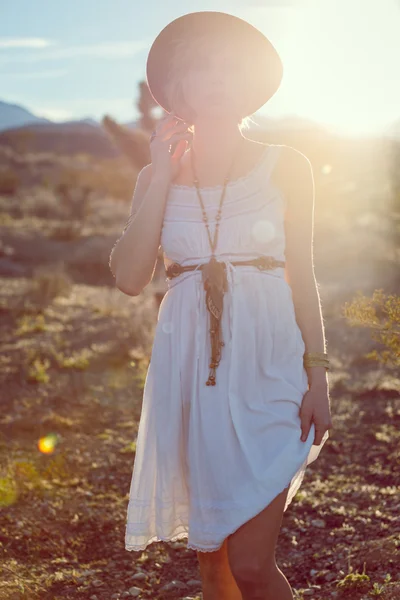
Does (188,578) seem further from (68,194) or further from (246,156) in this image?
(68,194)

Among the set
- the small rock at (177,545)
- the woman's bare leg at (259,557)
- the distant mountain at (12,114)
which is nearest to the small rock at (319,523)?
the small rock at (177,545)

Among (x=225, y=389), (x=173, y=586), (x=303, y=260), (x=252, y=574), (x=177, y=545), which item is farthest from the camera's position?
(x=177, y=545)

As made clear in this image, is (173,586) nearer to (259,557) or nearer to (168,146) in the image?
(259,557)

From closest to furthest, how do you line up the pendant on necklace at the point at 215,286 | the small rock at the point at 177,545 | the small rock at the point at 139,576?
the pendant on necklace at the point at 215,286 → the small rock at the point at 139,576 → the small rock at the point at 177,545

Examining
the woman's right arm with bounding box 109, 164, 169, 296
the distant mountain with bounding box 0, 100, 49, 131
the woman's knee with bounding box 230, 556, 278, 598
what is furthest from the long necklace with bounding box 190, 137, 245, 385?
the distant mountain with bounding box 0, 100, 49, 131

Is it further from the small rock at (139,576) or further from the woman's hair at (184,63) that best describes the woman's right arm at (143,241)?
the small rock at (139,576)

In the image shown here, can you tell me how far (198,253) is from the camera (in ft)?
7.84

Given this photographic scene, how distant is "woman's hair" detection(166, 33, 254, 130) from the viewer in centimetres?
249

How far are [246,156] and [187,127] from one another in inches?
8.9

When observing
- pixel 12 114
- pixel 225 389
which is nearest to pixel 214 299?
pixel 225 389

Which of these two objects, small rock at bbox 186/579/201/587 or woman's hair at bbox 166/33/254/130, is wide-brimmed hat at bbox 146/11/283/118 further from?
small rock at bbox 186/579/201/587

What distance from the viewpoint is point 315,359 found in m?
2.27

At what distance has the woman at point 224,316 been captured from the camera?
2.18m

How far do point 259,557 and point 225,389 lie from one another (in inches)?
19.6
